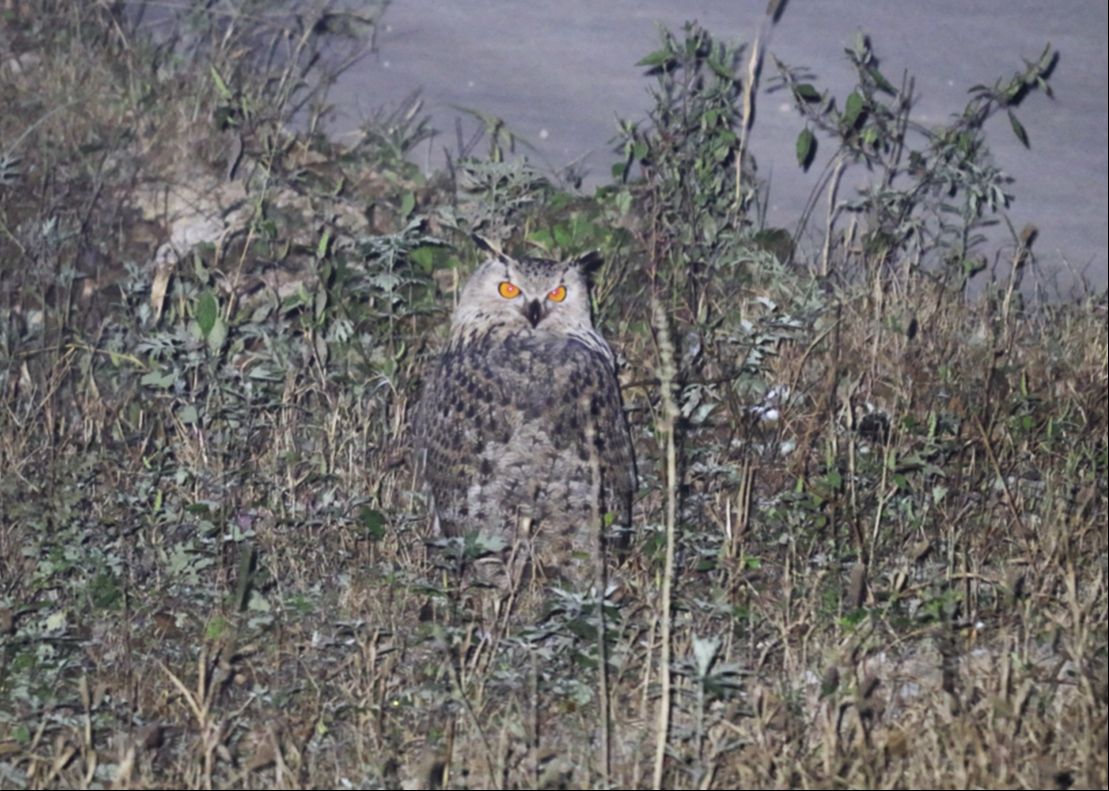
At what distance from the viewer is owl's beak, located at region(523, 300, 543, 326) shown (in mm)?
6207

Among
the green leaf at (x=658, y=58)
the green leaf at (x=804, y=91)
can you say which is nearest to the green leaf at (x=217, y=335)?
the green leaf at (x=658, y=58)

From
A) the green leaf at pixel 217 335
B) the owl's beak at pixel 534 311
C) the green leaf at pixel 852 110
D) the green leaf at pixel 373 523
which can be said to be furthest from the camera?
the green leaf at pixel 852 110

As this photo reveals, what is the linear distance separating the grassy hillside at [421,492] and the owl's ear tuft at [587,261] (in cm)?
34

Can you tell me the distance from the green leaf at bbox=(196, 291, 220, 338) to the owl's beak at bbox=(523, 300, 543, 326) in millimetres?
1170

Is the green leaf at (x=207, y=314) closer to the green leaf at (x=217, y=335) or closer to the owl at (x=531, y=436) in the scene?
the green leaf at (x=217, y=335)

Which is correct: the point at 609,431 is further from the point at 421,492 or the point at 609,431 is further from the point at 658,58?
the point at 658,58

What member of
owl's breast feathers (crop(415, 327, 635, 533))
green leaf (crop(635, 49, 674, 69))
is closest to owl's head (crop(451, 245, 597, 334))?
owl's breast feathers (crop(415, 327, 635, 533))

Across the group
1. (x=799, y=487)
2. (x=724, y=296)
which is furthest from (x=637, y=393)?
(x=799, y=487)

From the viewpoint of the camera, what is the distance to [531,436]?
221 inches

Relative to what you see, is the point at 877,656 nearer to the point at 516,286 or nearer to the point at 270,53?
the point at 516,286

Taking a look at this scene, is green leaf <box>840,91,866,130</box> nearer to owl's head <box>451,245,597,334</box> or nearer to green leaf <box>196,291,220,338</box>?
owl's head <box>451,245,597,334</box>

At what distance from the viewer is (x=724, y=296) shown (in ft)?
23.5

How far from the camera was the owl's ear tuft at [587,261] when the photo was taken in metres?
6.35

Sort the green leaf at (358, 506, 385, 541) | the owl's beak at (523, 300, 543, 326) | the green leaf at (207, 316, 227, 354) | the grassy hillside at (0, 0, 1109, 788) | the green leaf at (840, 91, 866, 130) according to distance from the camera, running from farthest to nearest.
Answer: the green leaf at (840, 91, 866, 130), the owl's beak at (523, 300, 543, 326), the green leaf at (207, 316, 227, 354), the green leaf at (358, 506, 385, 541), the grassy hillside at (0, 0, 1109, 788)
